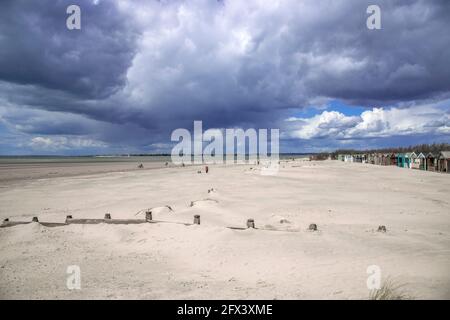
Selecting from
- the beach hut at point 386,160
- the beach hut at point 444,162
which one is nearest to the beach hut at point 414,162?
the beach hut at point 444,162

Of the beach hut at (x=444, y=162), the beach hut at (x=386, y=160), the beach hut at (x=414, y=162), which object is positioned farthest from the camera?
the beach hut at (x=386, y=160)

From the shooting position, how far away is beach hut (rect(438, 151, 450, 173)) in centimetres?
4403

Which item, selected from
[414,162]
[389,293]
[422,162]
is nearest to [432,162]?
[422,162]

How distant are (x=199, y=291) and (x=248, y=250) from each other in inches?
96.3

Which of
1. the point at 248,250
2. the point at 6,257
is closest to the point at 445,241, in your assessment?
the point at 248,250

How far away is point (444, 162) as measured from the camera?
44.9 meters

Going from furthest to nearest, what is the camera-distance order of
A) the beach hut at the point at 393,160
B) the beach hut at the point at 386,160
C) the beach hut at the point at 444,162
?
1. the beach hut at the point at 386,160
2. the beach hut at the point at 393,160
3. the beach hut at the point at 444,162

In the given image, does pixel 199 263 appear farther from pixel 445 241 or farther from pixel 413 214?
pixel 413 214

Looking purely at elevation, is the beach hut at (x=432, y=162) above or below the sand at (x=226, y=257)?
above

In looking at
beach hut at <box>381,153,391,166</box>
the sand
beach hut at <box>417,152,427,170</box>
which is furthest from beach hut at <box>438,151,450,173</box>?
the sand

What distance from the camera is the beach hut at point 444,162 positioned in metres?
44.0

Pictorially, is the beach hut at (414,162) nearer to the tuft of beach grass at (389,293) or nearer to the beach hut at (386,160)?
the beach hut at (386,160)

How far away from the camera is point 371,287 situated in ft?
19.6

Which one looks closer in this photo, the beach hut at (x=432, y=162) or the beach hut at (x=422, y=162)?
the beach hut at (x=432, y=162)
